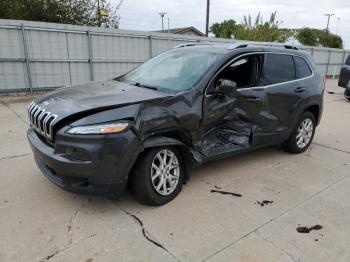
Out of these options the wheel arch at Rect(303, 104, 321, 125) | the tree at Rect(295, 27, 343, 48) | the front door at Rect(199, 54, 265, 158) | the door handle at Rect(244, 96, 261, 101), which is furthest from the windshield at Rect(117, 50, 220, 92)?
the tree at Rect(295, 27, 343, 48)

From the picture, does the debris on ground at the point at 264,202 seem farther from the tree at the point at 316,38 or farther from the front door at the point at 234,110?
the tree at the point at 316,38

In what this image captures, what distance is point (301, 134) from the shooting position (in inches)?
213

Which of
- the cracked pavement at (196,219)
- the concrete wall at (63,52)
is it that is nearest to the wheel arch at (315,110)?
the cracked pavement at (196,219)

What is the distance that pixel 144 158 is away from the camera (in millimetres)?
3252

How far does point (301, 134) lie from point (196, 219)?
2980mm

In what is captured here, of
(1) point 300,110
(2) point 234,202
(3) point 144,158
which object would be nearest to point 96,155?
(3) point 144,158

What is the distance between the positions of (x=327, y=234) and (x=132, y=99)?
236 centimetres

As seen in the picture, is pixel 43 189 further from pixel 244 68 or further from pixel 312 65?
pixel 312 65

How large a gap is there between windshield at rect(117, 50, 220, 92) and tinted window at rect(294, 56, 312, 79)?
1807 mm

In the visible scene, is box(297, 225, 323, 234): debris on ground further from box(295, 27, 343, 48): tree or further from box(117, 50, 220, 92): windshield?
box(295, 27, 343, 48): tree

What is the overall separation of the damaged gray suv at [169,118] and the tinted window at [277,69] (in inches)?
0.6

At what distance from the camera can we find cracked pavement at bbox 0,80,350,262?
2795 mm

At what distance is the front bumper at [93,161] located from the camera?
295 centimetres

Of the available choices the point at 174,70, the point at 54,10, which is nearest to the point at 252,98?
the point at 174,70
